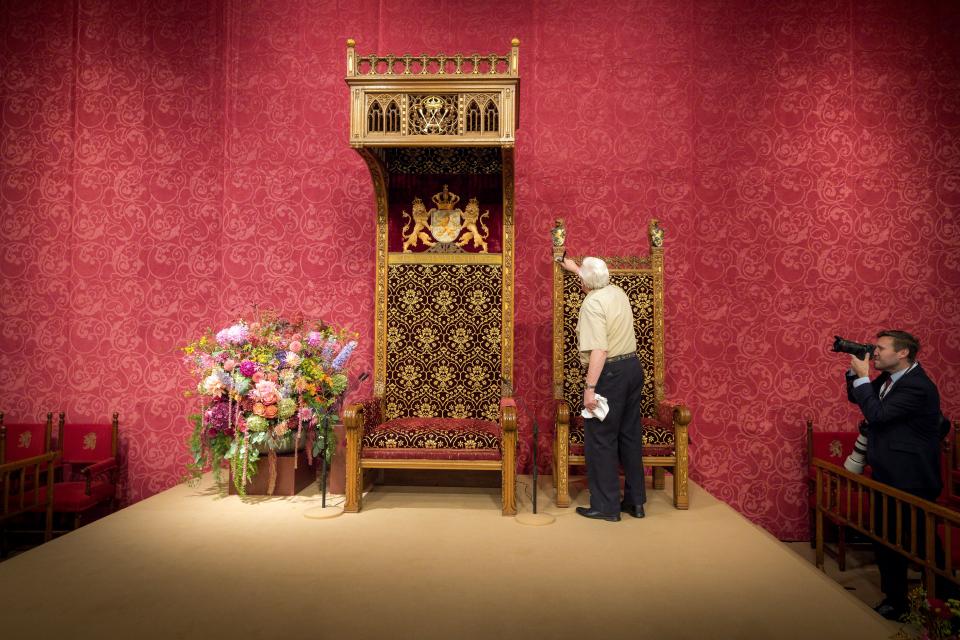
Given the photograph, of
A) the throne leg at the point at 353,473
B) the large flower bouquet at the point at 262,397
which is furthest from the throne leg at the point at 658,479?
the large flower bouquet at the point at 262,397

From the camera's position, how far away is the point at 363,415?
3756 mm

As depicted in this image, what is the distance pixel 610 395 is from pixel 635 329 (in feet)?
2.99

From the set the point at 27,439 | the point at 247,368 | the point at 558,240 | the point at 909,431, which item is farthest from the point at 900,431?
the point at 27,439

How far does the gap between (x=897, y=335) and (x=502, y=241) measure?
264 centimetres

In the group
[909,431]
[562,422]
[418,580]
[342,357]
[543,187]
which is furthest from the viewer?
[543,187]

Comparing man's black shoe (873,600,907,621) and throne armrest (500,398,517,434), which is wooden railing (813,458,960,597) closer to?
man's black shoe (873,600,907,621)

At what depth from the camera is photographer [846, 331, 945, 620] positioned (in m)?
3.01

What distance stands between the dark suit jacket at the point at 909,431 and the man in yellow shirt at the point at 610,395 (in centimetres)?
128

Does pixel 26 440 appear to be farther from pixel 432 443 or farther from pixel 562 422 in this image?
pixel 562 422

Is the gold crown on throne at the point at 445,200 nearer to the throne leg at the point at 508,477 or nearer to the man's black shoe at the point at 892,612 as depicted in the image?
the throne leg at the point at 508,477

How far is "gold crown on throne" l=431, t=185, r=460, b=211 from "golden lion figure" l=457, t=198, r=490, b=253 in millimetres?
117

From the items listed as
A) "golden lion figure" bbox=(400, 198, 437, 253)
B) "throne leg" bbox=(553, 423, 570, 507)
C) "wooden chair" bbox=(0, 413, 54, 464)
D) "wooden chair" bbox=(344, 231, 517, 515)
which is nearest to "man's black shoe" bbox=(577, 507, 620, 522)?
"throne leg" bbox=(553, 423, 570, 507)

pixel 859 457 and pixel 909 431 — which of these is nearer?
pixel 909 431

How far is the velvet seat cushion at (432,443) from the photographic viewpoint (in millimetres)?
3633
